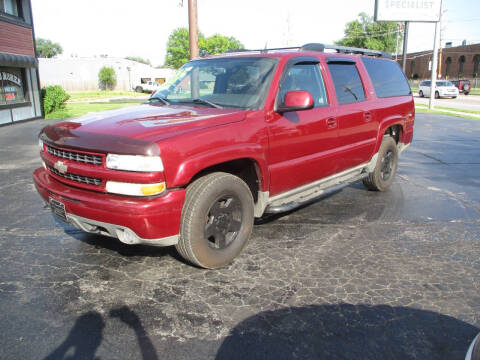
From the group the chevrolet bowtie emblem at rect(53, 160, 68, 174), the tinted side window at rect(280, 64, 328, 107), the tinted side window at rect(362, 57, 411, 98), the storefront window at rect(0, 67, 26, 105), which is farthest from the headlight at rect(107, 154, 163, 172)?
the storefront window at rect(0, 67, 26, 105)

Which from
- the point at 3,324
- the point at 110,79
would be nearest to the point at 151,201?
the point at 3,324

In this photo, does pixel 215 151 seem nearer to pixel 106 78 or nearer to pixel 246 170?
pixel 246 170

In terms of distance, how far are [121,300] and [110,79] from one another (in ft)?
190

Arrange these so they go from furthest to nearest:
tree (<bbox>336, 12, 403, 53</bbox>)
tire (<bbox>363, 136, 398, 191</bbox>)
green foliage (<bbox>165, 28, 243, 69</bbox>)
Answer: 1. green foliage (<bbox>165, 28, 243, 69</bbox>)
2. tree (<bbox>336, 12, 403, 53</bbox>)
3. tire (<bbox>363, 136, 398, 191</bbox>)

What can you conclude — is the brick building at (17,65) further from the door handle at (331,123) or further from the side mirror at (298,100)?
the side mirror at (298,100)

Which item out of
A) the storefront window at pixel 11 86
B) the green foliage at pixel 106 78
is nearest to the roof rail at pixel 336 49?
the storefront window at pixel 11 86

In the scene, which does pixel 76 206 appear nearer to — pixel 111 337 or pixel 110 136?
pixel 110 136

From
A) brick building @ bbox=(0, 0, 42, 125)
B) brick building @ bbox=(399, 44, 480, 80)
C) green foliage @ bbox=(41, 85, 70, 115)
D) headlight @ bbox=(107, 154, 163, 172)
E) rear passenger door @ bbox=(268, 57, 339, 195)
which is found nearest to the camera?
headlight @ bbox=(107, 154, 163, 172)

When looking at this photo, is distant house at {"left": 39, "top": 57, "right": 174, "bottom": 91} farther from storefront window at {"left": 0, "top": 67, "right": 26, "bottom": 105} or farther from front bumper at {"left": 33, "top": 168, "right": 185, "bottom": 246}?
front bumper at {"left": 33, "top": 168, "right": 185, "bottom": 246}

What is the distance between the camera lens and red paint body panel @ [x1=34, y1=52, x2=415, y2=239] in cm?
295

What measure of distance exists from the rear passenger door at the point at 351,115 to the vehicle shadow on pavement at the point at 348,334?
2.34m

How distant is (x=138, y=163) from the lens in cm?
288

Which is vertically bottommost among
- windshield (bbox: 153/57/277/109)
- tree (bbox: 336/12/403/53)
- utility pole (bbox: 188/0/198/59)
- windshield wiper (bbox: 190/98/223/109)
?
windshield wiper (bbox: 190/98/223/109)

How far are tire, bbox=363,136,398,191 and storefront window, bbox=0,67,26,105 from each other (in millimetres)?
14070
